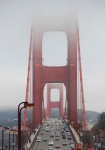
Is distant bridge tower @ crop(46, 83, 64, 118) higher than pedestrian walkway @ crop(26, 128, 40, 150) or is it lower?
higher

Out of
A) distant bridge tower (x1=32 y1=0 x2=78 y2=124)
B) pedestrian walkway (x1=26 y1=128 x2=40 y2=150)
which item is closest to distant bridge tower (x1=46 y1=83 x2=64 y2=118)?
distant bridge tower (x1=32 y1=0 x2=78 y2=124)

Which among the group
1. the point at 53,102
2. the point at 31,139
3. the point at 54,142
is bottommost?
the point at 54,142

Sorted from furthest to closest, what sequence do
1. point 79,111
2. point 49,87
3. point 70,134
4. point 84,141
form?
1. point 49,87
2. point 79,111
3. point 70,134
4. point 84,141

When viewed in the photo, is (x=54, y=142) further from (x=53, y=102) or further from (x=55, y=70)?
(x=53, y=102)

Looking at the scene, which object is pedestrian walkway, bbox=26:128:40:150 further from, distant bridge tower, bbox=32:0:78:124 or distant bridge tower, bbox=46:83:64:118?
distant bridge tower, bbox=46:83:64:118

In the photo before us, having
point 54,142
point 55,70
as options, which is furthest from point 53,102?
point 54,142

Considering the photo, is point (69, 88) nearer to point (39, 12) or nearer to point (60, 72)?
point (60, 72)

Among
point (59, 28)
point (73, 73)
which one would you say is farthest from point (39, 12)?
point (73, 73)

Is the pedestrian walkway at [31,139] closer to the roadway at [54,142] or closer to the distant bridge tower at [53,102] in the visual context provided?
the roadway at [54,142]

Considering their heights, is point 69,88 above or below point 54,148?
above

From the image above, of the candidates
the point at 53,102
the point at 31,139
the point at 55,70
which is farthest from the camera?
the point at 53,102

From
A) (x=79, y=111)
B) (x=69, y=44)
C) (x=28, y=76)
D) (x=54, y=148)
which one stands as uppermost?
(x=69, y=44)
